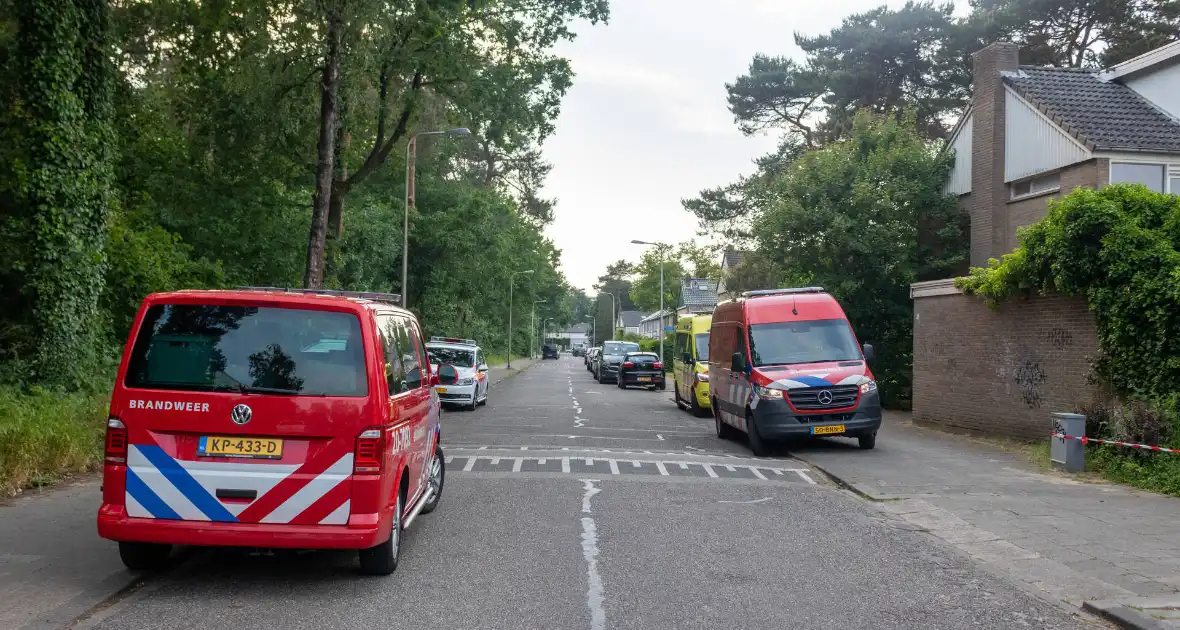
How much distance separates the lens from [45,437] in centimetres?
1028

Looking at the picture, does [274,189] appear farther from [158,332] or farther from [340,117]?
[158,332]

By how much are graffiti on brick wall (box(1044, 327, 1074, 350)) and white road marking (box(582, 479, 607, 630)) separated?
8.95m

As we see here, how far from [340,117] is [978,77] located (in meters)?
16.3

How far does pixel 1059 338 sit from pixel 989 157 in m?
10.5

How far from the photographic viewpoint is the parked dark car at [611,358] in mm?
44031

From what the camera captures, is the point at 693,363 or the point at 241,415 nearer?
the point at 241,415

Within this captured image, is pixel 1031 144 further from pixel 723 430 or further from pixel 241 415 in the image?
pixel 241 415

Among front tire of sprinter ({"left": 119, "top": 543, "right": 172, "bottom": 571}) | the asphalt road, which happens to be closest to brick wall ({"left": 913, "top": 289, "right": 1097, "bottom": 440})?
the asphalt road

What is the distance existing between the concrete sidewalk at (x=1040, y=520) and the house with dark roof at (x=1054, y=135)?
9.81m

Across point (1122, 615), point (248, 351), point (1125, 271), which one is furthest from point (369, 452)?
point (1125, 271)

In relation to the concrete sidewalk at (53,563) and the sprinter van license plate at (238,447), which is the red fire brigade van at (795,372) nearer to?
the concrete sidewalk at (53,563)

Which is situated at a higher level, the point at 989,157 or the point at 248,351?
the point at 989,157

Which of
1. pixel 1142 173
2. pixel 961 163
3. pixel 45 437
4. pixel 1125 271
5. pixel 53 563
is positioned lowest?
pixel 53 563

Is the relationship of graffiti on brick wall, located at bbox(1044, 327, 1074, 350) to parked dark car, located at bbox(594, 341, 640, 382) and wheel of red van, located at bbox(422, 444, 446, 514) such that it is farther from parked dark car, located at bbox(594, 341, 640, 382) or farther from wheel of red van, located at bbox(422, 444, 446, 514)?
parked dark car, located at bbox(594, 341, 640, 382)
